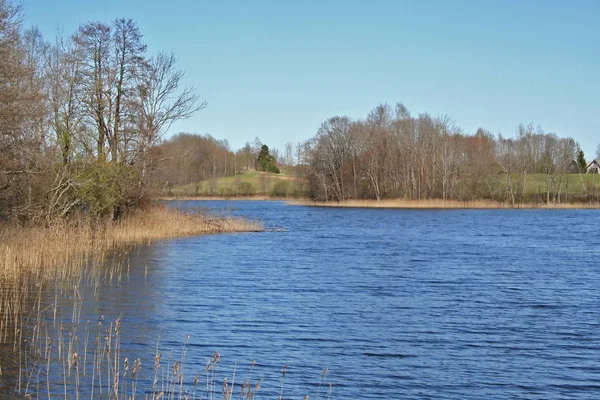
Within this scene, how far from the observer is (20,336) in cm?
1105

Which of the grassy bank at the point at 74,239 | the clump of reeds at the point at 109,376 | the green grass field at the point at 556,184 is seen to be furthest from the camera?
the green grass field at the point at 556,184

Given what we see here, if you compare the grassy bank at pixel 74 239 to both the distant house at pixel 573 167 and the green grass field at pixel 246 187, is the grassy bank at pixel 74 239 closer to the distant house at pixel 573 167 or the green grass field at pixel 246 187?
the green grass field at pixel 246 187

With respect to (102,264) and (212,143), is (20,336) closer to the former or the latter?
(102,264)

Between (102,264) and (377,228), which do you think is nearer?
(102,264)

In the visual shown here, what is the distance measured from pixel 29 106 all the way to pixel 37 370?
948cm

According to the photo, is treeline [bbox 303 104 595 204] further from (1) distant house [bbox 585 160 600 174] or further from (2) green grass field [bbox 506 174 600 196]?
(1) distant house [bbox 585 160 600 174]

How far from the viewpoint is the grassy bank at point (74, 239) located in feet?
62.6

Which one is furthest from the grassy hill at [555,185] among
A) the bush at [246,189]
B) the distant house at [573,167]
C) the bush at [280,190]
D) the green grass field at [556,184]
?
the bush at [246,189]

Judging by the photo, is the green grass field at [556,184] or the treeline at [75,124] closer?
the treeline at [75,124]

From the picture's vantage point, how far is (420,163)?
8300 cm

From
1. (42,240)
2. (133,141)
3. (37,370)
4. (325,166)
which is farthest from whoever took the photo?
(325,166)

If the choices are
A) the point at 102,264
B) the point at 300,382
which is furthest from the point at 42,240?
the point at 300,382

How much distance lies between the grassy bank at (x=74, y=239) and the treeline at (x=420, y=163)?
47.7 m

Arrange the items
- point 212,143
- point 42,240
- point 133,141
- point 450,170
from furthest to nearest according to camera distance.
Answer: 1. point 212,143
2. point 450,170
3. point 133,141
4. point 42,240
